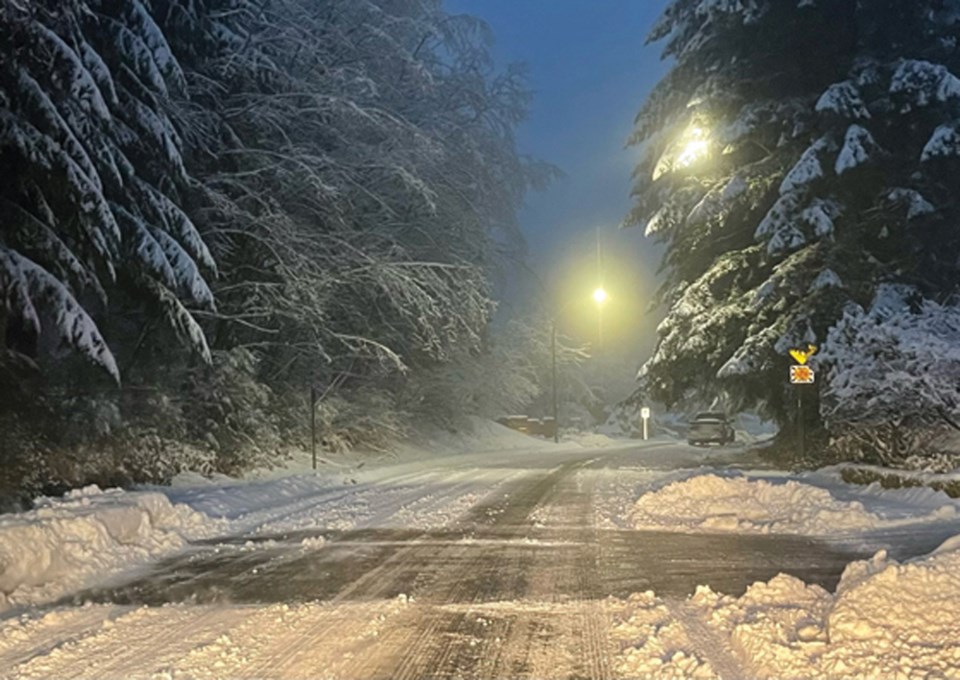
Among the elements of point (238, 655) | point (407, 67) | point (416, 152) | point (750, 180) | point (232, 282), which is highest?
point (407, 67)

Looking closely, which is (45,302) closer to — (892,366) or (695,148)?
(892,366)

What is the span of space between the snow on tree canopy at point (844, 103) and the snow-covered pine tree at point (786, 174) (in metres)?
0.03

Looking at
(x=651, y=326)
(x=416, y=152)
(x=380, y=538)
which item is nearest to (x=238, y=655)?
→ (x=380, y=538)

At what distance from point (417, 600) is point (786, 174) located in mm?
15389

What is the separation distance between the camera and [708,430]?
113 ft

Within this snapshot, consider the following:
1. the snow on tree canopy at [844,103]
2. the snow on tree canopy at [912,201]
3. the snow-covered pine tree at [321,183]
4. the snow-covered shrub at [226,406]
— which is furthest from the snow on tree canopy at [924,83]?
the snow-covered shrub at [226,406]

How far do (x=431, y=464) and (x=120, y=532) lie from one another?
653 inches

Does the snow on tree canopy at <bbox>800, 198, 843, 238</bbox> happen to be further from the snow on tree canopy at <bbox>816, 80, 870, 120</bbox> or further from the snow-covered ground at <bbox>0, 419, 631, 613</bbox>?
the snow-covered ground at <bbox>0, 419, 631, 613</bbox>

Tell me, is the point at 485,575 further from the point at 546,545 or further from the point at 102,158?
the point at 102,158

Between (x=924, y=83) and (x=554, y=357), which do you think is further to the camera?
(x=554, y=357)

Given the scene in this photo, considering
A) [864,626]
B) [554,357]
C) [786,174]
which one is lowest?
[864,626]

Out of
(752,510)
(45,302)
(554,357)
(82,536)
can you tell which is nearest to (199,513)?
(82,536)

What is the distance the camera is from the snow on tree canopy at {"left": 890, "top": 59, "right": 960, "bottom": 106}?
1680cm

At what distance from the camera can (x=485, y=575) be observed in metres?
8.07
